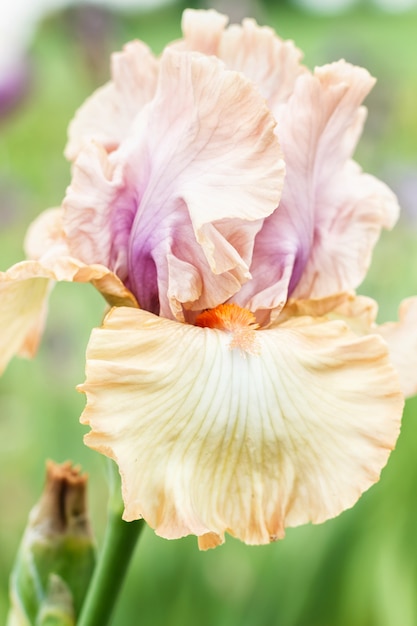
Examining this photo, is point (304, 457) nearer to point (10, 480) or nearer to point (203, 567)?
point (203, 567)

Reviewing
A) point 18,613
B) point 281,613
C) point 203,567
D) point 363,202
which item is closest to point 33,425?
point 203,567

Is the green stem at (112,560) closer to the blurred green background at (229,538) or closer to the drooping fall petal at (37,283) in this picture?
the drooping fall petal at (37,283)

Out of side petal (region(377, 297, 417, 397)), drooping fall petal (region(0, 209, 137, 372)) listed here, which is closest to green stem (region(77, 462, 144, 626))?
drooping fall petal (region(0, 209, 137, 372))

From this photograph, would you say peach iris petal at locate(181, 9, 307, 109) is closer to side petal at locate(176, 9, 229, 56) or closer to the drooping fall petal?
side petal at locate(176, 9, 229, 56)

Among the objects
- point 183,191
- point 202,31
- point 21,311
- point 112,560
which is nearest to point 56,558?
point 112,560

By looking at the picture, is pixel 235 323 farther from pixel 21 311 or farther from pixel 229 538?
pixel 229 538
